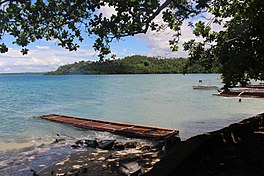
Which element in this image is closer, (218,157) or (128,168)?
(218,157)

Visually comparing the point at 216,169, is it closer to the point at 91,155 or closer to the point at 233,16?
the point at 233,16

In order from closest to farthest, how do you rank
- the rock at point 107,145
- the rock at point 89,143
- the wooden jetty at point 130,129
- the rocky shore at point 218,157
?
the rocky shore at point 218,157 → the rock at point 107,145 → the rock at point 89,143 → the wooden jetty at point 130,129

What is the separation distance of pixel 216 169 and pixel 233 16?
6892mm

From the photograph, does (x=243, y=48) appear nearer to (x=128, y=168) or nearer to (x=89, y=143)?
(x=128, y=168)

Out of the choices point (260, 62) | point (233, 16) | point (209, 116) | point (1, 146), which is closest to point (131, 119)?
point (209, 116)

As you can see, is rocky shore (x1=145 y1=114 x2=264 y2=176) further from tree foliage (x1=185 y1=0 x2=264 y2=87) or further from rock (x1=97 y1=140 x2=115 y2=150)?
rock (x1=97 y1=140 x2=115 y2=150)

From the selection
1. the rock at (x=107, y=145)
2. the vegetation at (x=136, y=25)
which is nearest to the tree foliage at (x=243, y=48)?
the vegetation at (x=136, y=25)

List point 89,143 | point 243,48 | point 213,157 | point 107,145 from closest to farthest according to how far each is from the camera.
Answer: point 213,157 < point 243,48 < point 107,145 < point 89,143

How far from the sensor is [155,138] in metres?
13.3

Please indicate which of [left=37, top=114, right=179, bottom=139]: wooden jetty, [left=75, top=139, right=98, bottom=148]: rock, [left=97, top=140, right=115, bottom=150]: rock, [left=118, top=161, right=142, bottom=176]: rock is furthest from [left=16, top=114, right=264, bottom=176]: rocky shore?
[left=37, top=114, right=179, bottom=139]: wooden jetty

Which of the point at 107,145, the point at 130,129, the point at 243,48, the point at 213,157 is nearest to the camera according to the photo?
the point at 213,157

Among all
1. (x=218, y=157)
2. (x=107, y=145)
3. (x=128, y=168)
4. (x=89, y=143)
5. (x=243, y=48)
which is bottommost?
(x=89, y=143)

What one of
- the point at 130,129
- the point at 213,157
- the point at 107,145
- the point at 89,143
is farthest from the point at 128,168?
the point at 130,129

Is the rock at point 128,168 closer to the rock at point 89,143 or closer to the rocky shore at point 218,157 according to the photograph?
the rocky shore at point 218,157
